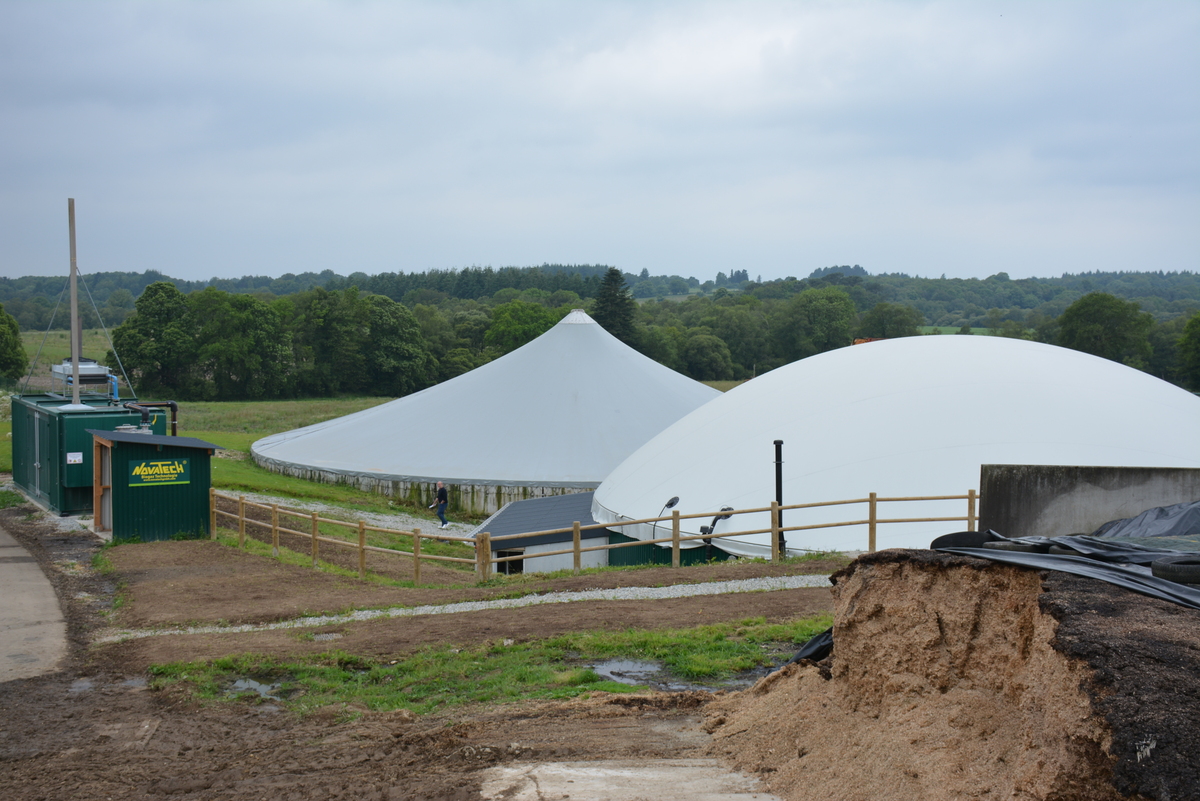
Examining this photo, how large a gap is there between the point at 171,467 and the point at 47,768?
11.0 meters

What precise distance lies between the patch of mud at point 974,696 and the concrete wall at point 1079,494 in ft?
19.1

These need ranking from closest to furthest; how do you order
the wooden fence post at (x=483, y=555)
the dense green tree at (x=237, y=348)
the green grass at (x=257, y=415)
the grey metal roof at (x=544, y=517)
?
the wooden fence post at (x=483, y=555), the grey metal roof at (x=544, y=517), the green grass at (x=257, y=415), the dense green tree at (x=237, y=348)

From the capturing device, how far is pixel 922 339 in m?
22.2

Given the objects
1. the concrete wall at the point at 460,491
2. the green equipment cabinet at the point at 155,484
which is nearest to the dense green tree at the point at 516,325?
the concrete wall at the point at 460,491

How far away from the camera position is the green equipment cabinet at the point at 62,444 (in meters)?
18.5

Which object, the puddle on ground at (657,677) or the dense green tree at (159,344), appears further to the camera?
the dense green tree at (159,344)

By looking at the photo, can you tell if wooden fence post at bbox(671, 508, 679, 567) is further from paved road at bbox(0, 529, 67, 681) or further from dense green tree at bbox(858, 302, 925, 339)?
dense green tree at bbox(858, 302, 925, 339)

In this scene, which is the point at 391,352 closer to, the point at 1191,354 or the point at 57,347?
the point at 57,347

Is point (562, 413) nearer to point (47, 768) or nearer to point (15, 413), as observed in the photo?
point (15, 413)

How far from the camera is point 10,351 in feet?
206

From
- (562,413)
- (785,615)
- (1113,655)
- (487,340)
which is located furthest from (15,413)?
(487,340)

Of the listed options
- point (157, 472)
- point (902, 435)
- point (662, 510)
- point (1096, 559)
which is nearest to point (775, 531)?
point (662, 510)

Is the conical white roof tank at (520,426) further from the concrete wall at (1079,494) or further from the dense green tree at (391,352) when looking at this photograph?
the dense green tree at (391,352)

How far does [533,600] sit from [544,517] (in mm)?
9723
